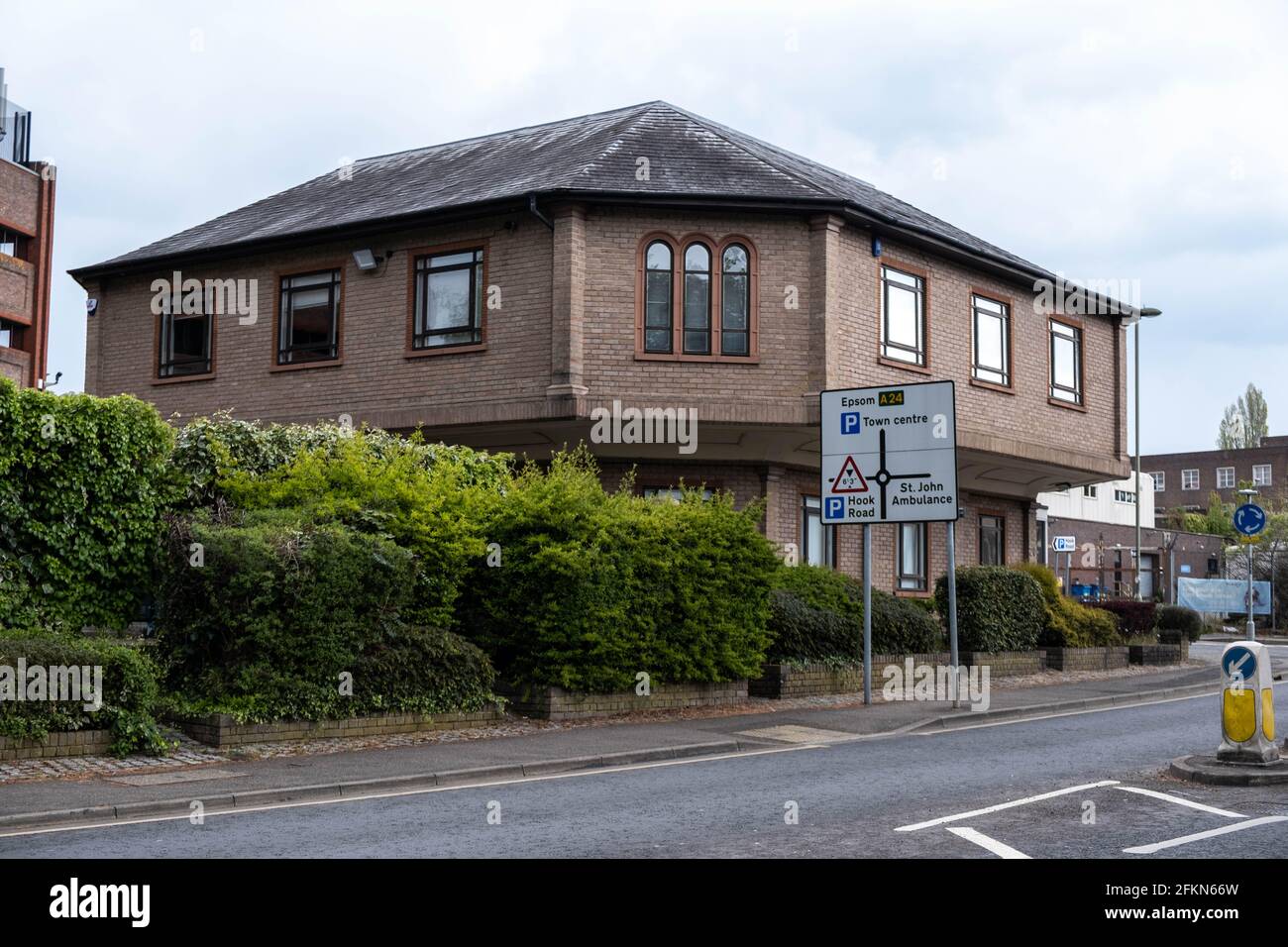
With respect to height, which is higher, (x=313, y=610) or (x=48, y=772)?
(x=313, y=610)

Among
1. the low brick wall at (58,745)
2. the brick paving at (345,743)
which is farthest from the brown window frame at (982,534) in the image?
the low brick wall at (58,745)

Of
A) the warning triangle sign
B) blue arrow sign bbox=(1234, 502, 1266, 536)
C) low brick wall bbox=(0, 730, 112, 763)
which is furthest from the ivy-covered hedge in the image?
low brick wall bbox=(0, 730, 112, 763)

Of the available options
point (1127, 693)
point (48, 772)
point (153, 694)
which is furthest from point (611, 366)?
point (48, 772)

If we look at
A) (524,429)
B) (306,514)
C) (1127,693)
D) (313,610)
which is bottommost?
(1127,693)

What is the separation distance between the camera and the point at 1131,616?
95.2 feet

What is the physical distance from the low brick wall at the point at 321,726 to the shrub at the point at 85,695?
49 centimetres

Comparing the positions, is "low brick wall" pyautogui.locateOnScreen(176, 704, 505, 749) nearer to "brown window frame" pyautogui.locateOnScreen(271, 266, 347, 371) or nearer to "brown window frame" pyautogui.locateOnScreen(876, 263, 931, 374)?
"brown window frame" pyautogui.locateOnScreen(271, 266, 347, 371)

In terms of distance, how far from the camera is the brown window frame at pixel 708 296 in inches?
902

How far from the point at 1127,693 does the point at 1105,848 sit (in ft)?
43.6

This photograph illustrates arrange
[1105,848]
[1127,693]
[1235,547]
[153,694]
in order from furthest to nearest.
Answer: [1235,547]
[1127,693]
[153,694]
[1105,848]

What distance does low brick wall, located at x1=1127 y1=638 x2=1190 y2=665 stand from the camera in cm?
2766

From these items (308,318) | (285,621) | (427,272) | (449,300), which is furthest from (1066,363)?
(285,621)
